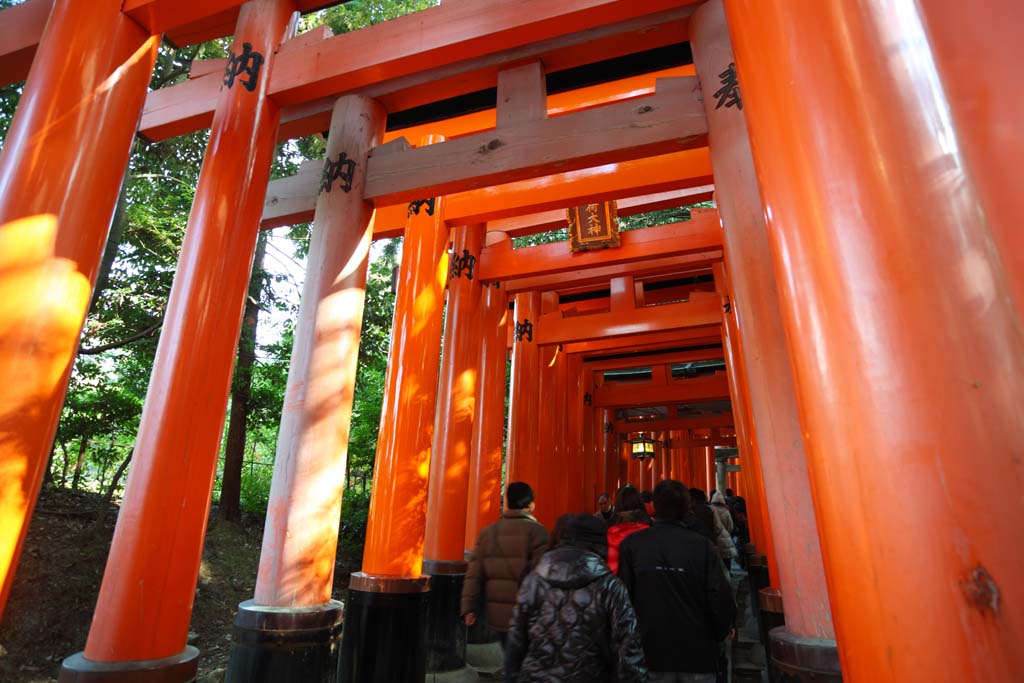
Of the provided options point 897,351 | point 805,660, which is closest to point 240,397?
point 805,660

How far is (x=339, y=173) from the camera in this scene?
4363 mm

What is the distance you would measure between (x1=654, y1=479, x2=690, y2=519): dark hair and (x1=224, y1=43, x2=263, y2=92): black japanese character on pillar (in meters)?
3.83

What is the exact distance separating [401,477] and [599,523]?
102 inches

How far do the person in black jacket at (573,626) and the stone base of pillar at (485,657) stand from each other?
3.37 m

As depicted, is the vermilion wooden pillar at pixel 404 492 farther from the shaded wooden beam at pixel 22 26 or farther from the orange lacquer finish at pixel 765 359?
the shaded wooden beam at pixel 22 26

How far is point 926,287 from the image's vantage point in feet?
2.88

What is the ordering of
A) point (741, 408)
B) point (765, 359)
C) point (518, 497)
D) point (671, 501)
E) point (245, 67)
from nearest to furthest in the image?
point (765, 359) < point (671, 501) < point (245, 67) < point (518, 497) < point (741, 408)

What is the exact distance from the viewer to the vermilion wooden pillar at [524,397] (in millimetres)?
8586

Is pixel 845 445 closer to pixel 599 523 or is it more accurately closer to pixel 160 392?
pixel 599 523

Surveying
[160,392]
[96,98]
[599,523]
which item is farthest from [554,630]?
[96,98]

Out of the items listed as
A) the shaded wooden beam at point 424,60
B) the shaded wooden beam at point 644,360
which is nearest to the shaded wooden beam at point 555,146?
the shaded wooden beam at point 424,60

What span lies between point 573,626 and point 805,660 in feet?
3.25

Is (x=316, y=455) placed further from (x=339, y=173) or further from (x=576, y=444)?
(x=576, y=444)

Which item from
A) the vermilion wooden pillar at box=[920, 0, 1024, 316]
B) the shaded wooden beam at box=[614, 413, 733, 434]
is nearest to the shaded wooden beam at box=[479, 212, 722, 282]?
the vermilion wooden pillar at box=[920, 0, 1024, 316]
